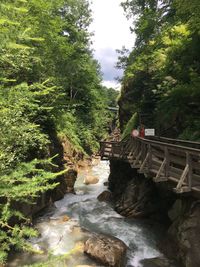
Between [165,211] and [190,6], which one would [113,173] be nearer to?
[165,211]

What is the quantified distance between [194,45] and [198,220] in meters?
7.23

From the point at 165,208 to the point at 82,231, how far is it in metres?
4.49

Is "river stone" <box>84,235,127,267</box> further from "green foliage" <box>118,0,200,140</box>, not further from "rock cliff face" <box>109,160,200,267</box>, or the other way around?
"green foliage" <box>118,0,200,140</box>

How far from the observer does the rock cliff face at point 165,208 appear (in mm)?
9102

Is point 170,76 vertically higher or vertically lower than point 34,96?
higher

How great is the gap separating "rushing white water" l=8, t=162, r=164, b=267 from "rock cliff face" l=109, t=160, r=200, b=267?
2.23 ft

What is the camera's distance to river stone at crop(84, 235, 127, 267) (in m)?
9.57

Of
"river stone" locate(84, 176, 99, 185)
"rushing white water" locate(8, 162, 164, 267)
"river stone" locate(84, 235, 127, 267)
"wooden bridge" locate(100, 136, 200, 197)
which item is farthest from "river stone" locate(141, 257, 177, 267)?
"river stone" locate(84, 176, 99, 185)

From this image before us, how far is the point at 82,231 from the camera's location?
12336 mm

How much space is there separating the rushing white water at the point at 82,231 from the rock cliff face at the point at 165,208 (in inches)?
26.7

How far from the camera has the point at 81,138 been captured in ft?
100

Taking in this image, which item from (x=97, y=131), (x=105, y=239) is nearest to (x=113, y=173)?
(x=105, y=239)

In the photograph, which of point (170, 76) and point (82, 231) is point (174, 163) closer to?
point (82, 231)

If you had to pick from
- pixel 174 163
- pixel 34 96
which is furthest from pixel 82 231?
pixel 34 96
